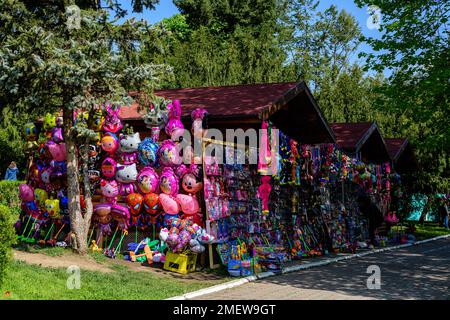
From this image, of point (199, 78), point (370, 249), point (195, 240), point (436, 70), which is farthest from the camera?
point (199, 78)

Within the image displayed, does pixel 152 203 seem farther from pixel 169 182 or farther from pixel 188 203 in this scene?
pixel 188 203

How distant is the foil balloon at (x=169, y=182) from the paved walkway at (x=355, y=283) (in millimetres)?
3165

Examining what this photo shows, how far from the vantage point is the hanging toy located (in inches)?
510

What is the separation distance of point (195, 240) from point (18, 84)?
17.7ft

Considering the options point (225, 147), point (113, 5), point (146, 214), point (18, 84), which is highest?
point (113, 5)

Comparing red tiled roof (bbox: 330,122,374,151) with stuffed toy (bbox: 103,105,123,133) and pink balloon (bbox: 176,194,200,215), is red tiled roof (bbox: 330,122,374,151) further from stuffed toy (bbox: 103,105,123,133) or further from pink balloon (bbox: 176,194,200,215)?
stuffed toy (bbox: 103,105,123,133)

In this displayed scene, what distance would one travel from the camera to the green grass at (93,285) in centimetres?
891

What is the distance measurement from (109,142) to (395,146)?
17.4 m

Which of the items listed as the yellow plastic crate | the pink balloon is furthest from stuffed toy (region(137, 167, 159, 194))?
the yellow plastic crate

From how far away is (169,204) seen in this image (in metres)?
13.2

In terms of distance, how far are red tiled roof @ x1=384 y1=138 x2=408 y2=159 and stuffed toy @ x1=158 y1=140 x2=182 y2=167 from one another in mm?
15408
